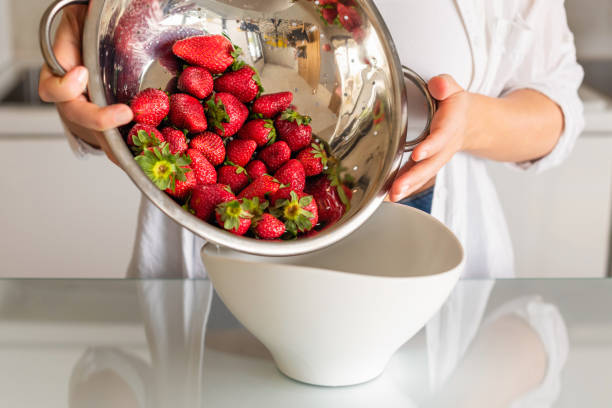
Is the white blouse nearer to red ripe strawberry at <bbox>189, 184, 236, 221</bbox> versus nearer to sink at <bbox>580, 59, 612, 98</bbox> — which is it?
red ripe strawberry at <bbox>189, 184, 236, 221</bbox>

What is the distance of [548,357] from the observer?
590mm

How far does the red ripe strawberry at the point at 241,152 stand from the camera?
2.12 feet

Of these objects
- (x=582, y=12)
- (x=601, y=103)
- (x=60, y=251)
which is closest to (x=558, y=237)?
(x=601, y=103)

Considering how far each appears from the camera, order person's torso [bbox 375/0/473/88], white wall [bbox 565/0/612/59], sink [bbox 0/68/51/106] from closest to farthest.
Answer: person's torso [bbox 375/0/473/88]
sink [bbox 0/68/51/106]
white wall [bbox 565/0/612/59]

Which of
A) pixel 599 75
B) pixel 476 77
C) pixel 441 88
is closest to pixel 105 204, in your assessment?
pixel 476 77

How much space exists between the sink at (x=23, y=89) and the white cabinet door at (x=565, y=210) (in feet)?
3.78

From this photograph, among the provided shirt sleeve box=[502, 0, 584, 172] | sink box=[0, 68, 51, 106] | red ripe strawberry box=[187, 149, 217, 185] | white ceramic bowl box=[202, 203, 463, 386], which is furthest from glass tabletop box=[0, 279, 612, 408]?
sink box=[0, 68, 51, 106]

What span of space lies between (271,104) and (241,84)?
1.3 inches

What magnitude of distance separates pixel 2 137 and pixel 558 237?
1281 mm

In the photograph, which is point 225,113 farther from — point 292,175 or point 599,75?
point 599,75

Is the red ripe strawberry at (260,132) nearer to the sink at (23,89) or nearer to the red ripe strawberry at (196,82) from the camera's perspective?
the red ripe strawberry at (196,82)

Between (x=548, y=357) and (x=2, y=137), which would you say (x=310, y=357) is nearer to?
(x=548, y=357)

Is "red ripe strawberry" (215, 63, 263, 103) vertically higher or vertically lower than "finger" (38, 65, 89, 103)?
lower

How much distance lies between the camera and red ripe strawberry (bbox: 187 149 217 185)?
0.60 metres
